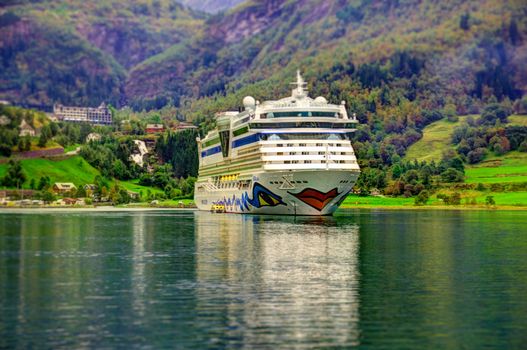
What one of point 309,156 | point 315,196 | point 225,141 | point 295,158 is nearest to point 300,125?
point 295,158

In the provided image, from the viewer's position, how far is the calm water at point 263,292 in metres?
38.8

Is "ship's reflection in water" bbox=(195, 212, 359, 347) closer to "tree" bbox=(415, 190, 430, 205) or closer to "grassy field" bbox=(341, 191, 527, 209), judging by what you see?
"grassy field" bbox=(341, 191, 527, 209)

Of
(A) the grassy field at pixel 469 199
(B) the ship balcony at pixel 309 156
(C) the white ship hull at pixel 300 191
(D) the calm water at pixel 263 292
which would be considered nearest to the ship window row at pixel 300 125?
(B) the ship balcony at pixel 309 156

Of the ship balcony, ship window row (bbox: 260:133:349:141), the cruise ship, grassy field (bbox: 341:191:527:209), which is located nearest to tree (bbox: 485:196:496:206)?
grassy field (bbox: 341:191:527:209)

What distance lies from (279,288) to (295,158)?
216 ft

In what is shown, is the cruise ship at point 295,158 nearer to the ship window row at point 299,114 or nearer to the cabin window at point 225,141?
the ship window row at point 299,114

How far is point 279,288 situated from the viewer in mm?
50938

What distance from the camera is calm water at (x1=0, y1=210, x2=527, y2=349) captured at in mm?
38844

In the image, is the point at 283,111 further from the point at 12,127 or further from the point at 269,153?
the point at 12,127

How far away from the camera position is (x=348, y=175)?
114312mm

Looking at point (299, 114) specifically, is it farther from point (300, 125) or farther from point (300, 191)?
point (300, 191)

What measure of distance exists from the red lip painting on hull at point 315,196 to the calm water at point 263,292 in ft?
91.5

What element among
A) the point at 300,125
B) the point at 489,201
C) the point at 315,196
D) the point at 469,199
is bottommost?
the point at 315,196

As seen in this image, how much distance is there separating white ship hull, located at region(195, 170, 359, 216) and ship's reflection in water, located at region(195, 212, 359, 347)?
2555 cm
